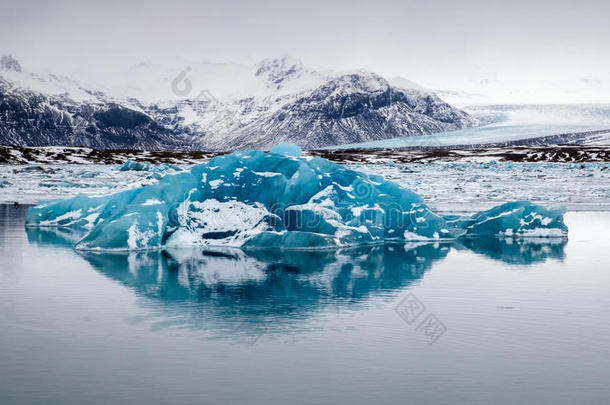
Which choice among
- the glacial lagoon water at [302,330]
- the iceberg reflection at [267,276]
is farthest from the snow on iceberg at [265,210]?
the glacial lagoon water at [302,330]

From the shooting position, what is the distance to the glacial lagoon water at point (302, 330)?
7.27 metres

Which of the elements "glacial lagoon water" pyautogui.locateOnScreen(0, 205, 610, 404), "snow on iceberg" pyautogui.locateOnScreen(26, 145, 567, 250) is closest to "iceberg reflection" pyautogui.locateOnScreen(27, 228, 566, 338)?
"glacial lagoon water" pyautogui.locateOnScreen(0, 205, 610, 404)

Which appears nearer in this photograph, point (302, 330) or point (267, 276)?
point (302, 330)

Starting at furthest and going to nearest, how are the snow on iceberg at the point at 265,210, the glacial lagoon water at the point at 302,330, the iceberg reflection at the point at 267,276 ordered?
the snow on iceberg at the point at 265,210 → the iceberg reflection at the point at 267,276 → the glacial lagoon water at the point at 302,330

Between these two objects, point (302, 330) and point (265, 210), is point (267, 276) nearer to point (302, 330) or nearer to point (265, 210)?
point (302, 330)

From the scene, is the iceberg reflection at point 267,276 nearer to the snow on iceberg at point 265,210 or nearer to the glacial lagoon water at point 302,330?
the glacial lagoon water at point 302,330

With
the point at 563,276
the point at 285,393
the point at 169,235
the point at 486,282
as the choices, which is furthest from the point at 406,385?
the point at 169,235

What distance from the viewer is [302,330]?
954 centimetres

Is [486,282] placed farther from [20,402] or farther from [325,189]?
[20,402]

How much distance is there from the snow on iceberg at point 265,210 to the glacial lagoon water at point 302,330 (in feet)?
5.85

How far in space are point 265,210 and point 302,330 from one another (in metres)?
9.53

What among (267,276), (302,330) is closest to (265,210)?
(267,276)

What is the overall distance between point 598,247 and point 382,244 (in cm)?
483

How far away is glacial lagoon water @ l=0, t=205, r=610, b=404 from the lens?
7.27 meters
